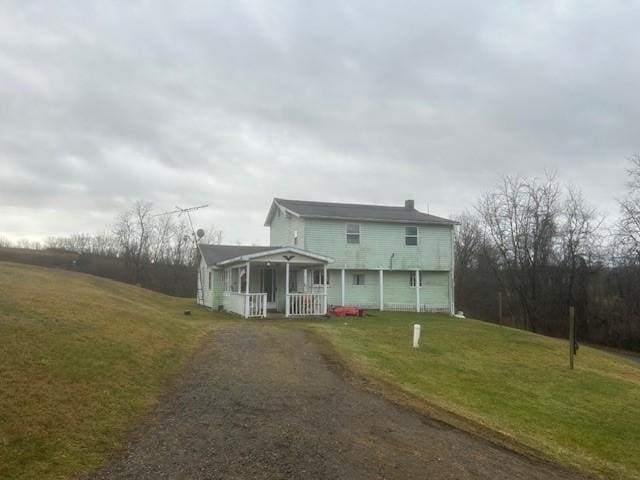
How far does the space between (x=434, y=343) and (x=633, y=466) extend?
28.2 ft

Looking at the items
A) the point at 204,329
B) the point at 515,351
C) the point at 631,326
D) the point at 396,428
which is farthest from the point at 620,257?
the point at 396,428

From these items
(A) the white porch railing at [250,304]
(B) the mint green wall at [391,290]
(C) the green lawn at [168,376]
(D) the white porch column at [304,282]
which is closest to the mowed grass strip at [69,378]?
(C) the green lawn at [168,376]

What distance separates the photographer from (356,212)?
2719 centimetres

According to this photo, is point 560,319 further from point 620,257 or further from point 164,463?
point 164,463

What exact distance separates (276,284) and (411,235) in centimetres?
781

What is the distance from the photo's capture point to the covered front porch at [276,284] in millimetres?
20844

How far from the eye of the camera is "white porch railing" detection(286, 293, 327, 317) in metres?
21.8

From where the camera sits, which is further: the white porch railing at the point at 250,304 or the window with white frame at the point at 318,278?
the window with white frame at the point at 318,278

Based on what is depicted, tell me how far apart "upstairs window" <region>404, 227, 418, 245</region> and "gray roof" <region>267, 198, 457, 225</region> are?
545mm

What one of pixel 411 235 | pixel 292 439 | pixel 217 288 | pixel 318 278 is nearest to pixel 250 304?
pixel 217 288

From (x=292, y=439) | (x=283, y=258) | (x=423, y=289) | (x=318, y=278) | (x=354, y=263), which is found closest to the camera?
A: (x=292, y=439)

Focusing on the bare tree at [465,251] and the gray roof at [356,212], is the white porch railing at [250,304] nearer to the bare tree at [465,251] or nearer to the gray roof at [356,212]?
the gray roof at [356,212]

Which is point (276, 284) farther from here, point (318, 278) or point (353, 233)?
point (353, 233)

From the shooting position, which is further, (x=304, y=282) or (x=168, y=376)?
(x=304, y=282)
